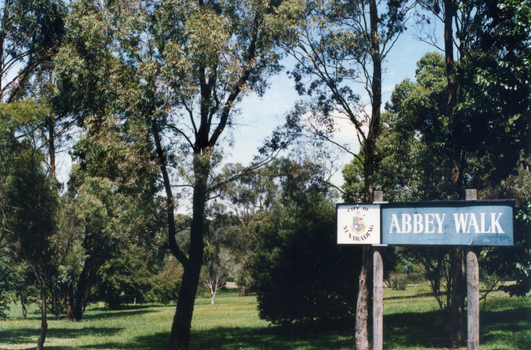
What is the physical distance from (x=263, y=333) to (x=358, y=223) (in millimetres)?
9915

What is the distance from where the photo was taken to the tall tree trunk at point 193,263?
12.5 m

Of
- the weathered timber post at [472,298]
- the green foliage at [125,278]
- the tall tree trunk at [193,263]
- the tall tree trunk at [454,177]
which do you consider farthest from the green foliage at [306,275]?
the green foliage at [125,278]

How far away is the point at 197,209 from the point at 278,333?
5137 millimetres

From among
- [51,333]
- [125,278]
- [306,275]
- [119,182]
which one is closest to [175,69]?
[119,182]

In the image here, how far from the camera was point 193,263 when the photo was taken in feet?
43.7

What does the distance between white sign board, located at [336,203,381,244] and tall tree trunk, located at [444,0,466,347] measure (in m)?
7.83

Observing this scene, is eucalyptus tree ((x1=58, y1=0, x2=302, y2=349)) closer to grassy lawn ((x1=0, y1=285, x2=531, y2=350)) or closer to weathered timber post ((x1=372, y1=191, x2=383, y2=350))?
grassy lawn ((x1=0, y1=285, x2=531, y2=350))

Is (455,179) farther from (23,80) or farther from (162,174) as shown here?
(23,80)

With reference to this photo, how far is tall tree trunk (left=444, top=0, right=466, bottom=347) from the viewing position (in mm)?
12625

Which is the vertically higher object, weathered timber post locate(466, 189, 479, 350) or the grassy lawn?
weathered timber post locate(466, 189, 479, 350)

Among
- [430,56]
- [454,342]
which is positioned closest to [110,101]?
[454,342]

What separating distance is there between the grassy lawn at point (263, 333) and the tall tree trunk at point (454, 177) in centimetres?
67

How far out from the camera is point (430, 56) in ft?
79.3

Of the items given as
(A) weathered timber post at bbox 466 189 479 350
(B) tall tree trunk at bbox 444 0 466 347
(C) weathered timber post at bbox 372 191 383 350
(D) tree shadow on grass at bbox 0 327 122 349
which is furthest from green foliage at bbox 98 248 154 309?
(A) weathered timber post at bbox 466 189 479 350
